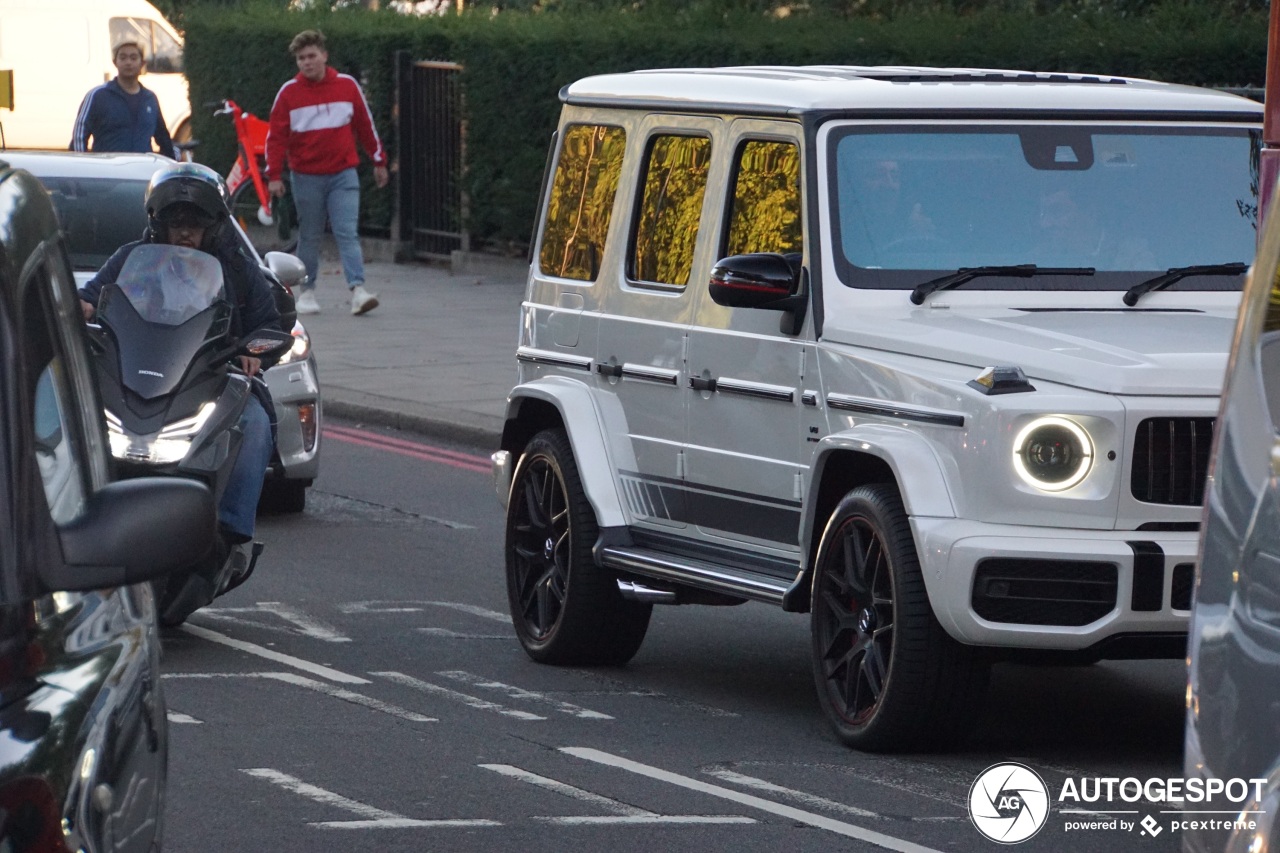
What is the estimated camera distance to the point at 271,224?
24.0 m

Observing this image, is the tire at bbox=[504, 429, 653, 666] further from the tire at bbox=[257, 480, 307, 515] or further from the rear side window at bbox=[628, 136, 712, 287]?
the tire at bbox=[257, 480, 307, 515]

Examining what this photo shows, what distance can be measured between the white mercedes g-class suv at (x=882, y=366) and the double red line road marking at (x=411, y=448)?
15.9 ft

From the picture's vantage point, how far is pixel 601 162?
29.1ft

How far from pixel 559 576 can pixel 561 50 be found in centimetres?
1448

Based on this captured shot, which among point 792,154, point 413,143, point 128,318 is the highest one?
point 792,154

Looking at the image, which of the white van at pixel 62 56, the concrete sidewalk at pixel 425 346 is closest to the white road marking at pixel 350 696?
the concrete sidewalk at pixel 425 346

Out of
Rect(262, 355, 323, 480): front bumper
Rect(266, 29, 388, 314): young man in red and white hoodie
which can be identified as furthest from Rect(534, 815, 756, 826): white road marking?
Rect(266, 29, 388, 314): young man in red and white hoodie

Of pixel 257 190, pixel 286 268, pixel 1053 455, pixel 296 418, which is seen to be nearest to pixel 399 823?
pixel 1053 455

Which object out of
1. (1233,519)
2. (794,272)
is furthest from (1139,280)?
(1233,519)

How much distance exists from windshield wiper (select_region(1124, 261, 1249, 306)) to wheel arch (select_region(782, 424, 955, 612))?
37.4 inches

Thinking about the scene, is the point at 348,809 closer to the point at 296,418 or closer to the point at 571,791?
the point at 571,791

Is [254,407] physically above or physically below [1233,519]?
below

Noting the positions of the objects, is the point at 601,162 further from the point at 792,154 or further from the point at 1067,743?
the point at 1067,743

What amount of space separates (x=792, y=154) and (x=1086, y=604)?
191 cm
